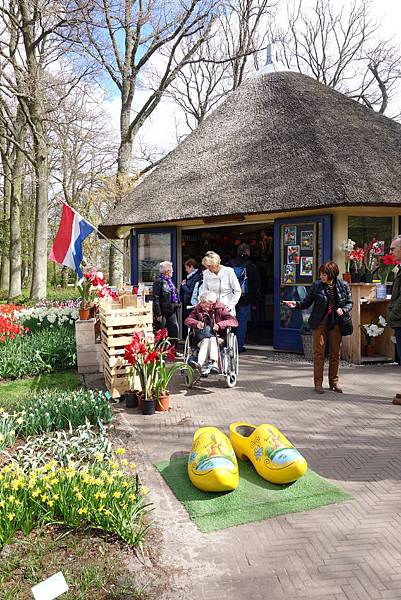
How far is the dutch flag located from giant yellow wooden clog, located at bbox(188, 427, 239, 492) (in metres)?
6.59

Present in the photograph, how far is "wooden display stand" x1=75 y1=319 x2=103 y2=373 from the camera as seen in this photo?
837 centimetres

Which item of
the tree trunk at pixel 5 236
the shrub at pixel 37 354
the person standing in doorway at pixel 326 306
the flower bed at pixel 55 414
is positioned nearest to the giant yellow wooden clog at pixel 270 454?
the flower bed at pixel 55 414

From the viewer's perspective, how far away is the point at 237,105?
13742 mm

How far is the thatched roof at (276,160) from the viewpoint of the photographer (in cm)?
937

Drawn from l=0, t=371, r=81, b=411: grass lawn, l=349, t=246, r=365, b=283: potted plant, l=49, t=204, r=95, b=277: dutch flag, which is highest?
l=49, t=204, r=95, b=277: dutch flag

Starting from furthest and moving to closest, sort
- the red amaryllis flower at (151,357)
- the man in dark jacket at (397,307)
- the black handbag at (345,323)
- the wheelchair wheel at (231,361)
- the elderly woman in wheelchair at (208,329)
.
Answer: the wheelchair wheel at (231,361) → the elderly woman in wheelchair at (208,329) → the black handbag at (345,323) → the man in dark jacket at (397,307) → the red amaryllis flower at (151,357)

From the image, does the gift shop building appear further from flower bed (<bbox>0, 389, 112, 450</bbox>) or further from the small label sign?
the small label sign

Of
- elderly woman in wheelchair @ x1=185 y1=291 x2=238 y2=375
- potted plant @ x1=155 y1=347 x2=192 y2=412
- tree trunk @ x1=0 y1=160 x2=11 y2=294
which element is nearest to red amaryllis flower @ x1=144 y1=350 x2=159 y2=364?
potted plant @ x1=155 y1=347 x2=192 y2=412

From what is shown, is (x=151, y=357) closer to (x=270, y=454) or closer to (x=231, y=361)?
(x=231, y=361)

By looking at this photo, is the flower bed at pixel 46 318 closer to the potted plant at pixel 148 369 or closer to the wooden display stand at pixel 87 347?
the wooden display stand at pixel 87 347

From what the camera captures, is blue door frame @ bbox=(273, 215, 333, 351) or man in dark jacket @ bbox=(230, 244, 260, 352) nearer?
blue door frame @ bbox=(273, 215, 333, 351)

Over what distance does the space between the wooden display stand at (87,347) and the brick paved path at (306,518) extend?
78.6 inches

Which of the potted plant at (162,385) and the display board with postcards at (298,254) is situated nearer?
the potted plant at (162,385)

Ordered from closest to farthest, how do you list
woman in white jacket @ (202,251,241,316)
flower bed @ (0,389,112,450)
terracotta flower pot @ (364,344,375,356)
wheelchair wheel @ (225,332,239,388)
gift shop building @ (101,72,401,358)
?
1. flower bed @ (0,389,112,450)
2. wheelchair wheel @ (225,332,239,388)
3. woman in white jacket @ (202,251,241,316)
4. gift shop building @ (101,72,401,358)
5. terracotta flower pot @ (364,344,375,356)
